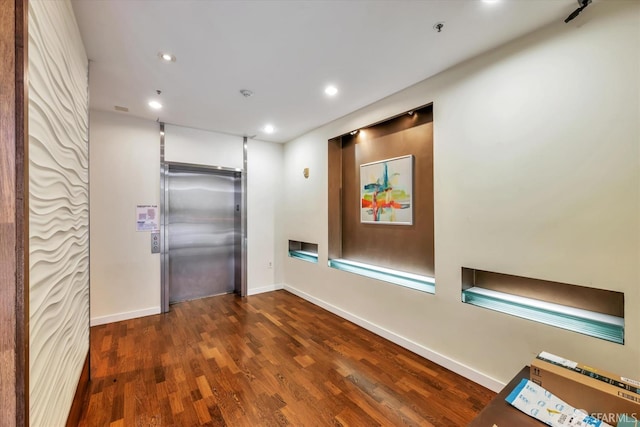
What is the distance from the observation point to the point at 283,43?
7.02 ft

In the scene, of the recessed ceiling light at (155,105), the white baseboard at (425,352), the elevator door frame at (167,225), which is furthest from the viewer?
the elevator door frame at (167,225)

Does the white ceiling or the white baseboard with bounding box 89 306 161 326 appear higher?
the white ceiling

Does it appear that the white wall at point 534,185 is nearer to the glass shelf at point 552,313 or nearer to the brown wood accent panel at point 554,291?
the glass shelf at point 552,313

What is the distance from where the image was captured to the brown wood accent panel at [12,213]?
0.89 meters

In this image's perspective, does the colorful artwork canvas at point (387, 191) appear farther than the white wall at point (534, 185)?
Yes

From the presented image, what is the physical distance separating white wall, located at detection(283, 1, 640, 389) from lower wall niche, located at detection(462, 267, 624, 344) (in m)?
0.07

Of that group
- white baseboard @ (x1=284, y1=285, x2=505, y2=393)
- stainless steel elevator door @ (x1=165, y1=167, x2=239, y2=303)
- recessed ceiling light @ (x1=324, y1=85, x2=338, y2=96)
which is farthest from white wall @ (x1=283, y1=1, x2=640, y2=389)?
stainless steel elevator door @ (x1=165, y1=167, x2=239, y2=303)

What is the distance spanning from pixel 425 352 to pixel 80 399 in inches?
116

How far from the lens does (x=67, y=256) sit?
66.5 inches

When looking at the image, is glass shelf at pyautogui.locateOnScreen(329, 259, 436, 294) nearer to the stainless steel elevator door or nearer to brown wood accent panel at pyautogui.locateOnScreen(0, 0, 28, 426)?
the stainless steel elevator door

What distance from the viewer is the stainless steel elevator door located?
4.27 meters

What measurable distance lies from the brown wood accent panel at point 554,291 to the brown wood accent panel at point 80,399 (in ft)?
10.1

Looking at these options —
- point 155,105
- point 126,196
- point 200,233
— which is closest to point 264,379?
point 200,233

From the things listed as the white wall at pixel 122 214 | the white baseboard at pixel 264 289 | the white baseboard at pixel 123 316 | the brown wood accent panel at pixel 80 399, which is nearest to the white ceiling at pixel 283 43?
the white wall at pixel 122 214
